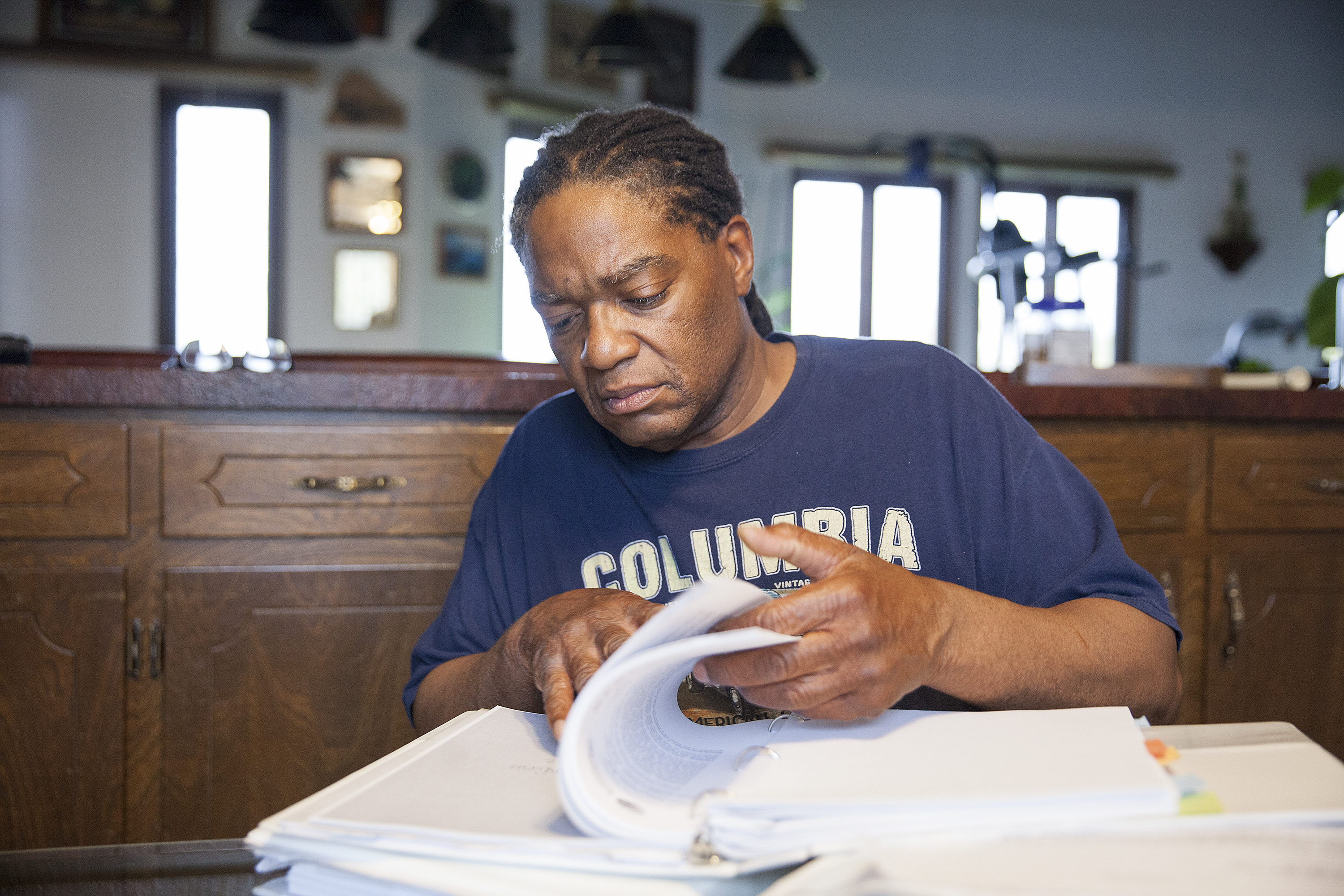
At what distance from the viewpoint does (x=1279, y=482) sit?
184 centimetres

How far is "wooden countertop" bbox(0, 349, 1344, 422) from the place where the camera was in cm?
148

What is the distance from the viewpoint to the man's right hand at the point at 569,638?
0.66 m

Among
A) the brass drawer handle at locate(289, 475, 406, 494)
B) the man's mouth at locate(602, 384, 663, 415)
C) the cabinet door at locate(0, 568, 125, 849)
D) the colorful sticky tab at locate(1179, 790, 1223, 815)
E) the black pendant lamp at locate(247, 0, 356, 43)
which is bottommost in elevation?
the cabinet door at locate(0, 568, 125, 849)

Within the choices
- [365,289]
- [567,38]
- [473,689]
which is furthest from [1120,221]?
[473,689]

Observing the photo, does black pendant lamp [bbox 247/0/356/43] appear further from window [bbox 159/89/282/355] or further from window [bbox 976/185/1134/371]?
window [bbox 976/185/1134/371]

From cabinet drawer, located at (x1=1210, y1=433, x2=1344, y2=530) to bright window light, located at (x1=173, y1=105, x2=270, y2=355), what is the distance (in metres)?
4.58

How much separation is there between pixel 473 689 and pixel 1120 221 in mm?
7240

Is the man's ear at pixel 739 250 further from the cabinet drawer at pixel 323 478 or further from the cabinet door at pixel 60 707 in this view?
the cabinet door at pixel 60 707

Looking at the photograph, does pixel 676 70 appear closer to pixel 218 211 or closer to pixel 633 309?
pixel 218 211

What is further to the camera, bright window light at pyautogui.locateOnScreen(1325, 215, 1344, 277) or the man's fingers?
bright window light at pyautogui.locateOnScreen(1325, 215, 1344, 277)

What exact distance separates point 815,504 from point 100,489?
3.58 ft

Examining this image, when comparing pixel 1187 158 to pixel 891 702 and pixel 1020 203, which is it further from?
pixel 891 702

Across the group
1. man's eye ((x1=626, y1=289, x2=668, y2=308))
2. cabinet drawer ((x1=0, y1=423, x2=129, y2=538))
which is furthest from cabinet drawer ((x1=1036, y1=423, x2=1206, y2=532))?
cabinet drawer ((x1=0, y1=423, x2=129, y2=538))

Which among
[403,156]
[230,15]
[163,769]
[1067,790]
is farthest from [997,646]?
[230,15]
